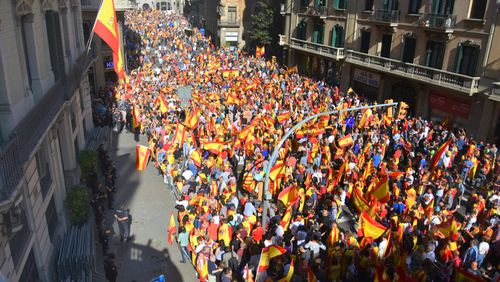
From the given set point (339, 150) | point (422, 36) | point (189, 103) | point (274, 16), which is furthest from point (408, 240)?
point (274, 16)

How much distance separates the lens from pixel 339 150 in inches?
702

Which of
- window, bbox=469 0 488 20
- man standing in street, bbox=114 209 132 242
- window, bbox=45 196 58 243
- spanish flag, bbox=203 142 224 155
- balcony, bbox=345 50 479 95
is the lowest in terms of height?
man standing in street, bbox=114 209 132 242

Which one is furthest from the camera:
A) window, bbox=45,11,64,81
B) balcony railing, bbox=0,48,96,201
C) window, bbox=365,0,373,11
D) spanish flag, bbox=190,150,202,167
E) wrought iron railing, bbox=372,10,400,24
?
window, bbox=365,0,373,11

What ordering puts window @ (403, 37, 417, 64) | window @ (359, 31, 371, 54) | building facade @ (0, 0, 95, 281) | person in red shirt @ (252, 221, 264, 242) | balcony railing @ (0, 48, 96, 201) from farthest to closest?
window @ (359, 31, 371, 54) < window @ (403, 37, 417, 64) < person in red shirt @ (252, 221, 264, 242) < building facade @ (0, 0, 95, 281) < balcony railing @ (0, 48, 96, 201)

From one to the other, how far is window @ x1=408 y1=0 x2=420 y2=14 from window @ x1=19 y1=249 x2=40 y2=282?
81.6 ft

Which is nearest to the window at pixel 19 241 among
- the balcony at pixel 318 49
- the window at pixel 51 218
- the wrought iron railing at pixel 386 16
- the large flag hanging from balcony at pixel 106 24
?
the window at pixel 51 218

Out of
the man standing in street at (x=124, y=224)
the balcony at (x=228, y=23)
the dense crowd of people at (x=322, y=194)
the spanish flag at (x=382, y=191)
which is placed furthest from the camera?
the balcony at (x=228, y=23)

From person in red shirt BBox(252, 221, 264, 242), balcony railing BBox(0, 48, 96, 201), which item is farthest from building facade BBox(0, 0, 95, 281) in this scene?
person in red shirt BBox(252, 221, 264, 242)

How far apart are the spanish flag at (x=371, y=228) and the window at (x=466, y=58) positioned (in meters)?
15.2

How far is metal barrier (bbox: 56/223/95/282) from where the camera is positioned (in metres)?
11.4

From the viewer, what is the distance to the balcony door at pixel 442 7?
2368cm

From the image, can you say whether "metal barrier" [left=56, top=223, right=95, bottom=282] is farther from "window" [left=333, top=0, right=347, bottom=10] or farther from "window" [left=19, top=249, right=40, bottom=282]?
"window" [left=333, top=0, right=347, bottom=10]

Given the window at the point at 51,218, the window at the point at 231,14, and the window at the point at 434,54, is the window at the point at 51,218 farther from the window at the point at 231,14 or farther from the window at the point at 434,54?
the window at the point at 231,14

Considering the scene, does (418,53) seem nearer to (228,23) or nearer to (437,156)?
(437,156)
